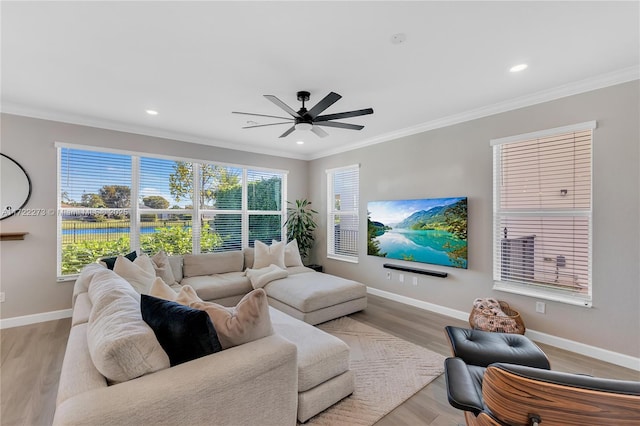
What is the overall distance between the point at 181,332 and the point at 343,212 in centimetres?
431

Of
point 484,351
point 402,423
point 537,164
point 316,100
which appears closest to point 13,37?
point 316,100

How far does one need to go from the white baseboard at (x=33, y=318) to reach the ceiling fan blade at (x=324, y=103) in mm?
4140

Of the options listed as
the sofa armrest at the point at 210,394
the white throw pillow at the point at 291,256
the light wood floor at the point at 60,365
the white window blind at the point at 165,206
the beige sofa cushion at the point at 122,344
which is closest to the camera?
the sofa armrest at the point at 210,394

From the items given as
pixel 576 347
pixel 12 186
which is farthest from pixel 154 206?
pixel 576 347

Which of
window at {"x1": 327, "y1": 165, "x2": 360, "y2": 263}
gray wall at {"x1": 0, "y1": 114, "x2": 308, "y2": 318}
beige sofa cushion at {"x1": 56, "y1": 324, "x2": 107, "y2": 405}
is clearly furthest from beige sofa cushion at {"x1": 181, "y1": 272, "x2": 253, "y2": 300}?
beige sofa cushion at {"x1": 56, "y1": 324, "x2": 107, "y2": 405}

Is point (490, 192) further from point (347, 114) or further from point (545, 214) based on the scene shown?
point (347, 114)

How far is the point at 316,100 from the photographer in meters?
3.18

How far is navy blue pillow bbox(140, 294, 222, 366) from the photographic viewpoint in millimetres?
1342

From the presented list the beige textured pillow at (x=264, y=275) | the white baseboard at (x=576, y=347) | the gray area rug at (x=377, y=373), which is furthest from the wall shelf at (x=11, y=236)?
the white baseboard at (x=576, y=347)

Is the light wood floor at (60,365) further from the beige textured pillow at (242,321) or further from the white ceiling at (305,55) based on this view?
the white ceiling at (305,55)

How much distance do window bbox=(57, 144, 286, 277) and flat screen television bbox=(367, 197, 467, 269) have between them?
2.24m

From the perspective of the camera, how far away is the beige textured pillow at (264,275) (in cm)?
398

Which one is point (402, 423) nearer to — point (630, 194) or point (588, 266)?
point (588, 266)

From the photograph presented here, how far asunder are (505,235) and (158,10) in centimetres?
397
